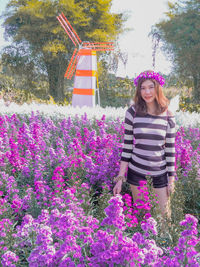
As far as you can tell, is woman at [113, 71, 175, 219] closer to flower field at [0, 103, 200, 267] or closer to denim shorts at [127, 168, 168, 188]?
denim shorts at [127, 168, 168, 188]

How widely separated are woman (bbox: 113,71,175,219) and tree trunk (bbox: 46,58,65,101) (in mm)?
22753

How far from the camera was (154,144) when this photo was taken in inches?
123

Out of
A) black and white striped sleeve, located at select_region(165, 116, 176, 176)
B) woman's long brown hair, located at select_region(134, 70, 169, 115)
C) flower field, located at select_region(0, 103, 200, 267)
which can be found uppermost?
woman's long brown hair, located at select_region(134, 70, 169, 115)

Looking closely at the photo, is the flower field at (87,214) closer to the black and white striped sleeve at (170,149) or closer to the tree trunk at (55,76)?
the black and white striped sleeve at (170,149)

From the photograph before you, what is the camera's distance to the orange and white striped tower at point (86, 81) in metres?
11.5

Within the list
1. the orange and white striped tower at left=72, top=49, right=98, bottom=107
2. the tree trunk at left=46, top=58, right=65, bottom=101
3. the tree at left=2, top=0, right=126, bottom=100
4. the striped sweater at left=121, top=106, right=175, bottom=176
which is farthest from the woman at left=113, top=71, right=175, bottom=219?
the tree trunk at left=46, top=58, right=65, bottom=101

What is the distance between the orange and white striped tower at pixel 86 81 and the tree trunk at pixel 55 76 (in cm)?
1400

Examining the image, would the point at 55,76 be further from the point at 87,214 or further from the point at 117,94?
Answer: the point at 87,214

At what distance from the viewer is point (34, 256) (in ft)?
5.69

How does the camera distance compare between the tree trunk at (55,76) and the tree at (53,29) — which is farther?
the tree trunk at (55,76)

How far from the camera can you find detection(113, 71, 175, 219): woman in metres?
3.12

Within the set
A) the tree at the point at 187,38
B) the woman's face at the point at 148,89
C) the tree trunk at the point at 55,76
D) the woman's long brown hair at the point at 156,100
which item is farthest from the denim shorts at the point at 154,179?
the tree trunk at the point at 55,76

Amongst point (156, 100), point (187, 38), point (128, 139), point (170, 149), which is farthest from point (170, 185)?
point (187, 38)

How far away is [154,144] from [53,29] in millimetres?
21765
